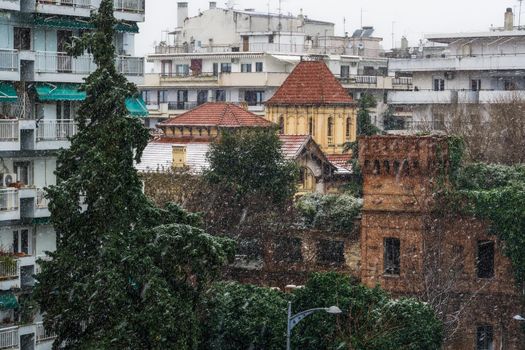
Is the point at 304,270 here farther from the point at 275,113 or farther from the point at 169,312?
the point at 275,113

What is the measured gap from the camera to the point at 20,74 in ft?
155

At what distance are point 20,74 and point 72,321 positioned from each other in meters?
7.74

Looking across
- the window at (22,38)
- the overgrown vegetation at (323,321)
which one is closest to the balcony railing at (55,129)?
the window at (22,38)

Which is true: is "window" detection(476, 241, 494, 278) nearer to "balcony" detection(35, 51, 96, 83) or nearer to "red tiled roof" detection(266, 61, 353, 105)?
"balcony" detection(35, 51, 96, 83)

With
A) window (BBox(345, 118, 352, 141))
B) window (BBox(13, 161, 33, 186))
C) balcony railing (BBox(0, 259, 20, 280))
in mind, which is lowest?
balcony railing (BBox(0, 259, 20, 280))

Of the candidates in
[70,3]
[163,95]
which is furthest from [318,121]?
[70,3]

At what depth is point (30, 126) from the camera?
4703cm

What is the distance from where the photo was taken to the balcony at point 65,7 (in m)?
47.5

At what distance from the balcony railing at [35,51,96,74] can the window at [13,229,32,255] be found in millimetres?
4303

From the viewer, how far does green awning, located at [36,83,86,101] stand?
47562mm

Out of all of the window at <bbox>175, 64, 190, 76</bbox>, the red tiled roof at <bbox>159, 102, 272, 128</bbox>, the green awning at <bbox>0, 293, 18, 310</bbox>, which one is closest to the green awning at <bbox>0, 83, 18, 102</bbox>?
the green awning at <bbox>0, 293, 18, 310</bbox>

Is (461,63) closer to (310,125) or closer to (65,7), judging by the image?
(310,125)

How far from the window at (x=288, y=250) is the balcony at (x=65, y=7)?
24844 millimetres

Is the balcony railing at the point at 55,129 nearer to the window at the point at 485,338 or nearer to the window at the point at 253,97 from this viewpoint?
the window at the point at 485,338
